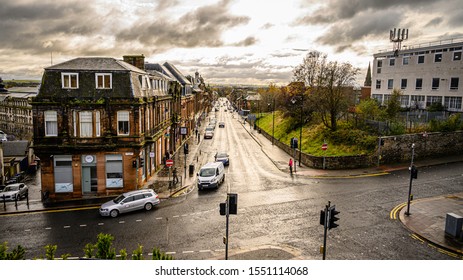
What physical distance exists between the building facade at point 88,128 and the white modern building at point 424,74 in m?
38.9

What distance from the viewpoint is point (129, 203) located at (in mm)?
22344

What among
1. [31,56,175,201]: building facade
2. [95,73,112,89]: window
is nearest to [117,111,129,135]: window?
[31,56,175,201]: building facade

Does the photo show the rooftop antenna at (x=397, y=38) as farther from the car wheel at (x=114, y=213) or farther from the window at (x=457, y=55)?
the car wheel at (x=114, y=213)

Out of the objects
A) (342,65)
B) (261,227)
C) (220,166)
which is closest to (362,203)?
(261,227)

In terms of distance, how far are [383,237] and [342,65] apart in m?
30.6

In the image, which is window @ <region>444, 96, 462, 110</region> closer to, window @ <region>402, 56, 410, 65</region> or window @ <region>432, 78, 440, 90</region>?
window @ <region>432, 78, 440, 90</region>

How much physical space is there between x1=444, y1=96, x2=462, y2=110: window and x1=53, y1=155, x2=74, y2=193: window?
45.3m

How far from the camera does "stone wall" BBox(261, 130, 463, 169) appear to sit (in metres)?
34.0

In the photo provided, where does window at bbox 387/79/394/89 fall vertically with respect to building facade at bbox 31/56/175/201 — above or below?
above

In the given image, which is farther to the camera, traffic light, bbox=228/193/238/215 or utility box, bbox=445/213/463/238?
utility box, bbox=445/213/463/238

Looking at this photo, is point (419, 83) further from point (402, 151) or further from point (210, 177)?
point (210, 177)

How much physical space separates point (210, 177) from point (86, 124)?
1087cm

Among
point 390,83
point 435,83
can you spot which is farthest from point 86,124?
point 390,83
